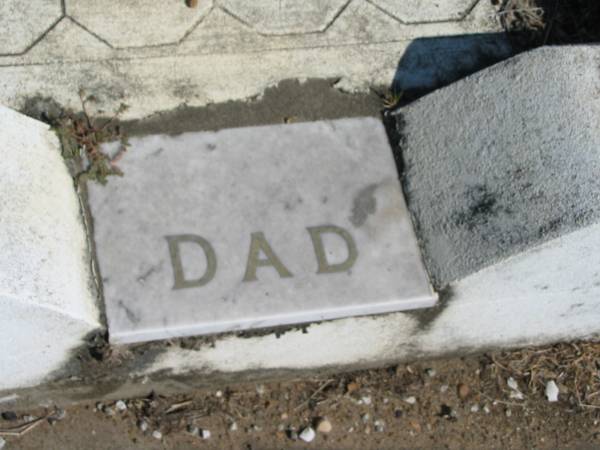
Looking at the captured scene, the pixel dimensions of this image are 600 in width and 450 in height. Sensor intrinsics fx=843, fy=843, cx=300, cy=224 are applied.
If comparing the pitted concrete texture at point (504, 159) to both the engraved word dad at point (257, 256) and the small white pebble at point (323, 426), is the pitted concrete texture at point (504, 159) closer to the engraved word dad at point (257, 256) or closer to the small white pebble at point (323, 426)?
the engraved word dad at point (257, 256)

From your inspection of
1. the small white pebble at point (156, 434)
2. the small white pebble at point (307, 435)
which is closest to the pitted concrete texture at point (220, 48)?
the small white pebble at point (156, 434)

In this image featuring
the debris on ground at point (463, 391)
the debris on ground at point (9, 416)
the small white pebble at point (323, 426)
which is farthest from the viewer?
the debris on ground at point (463, 391)

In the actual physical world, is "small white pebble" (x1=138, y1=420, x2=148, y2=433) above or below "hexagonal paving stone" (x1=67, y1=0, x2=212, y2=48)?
below

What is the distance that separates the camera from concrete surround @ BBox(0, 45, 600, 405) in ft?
8.45

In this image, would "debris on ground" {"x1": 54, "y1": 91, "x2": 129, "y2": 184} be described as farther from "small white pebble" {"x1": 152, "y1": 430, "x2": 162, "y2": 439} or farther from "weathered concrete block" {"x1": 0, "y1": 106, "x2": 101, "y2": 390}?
"small white pebble" {"x1": 152, "y1": 430, "x2": 162, "y2": 439}

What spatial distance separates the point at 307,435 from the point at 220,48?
1476mm

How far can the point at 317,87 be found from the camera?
306 cm

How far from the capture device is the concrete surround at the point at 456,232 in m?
2.57

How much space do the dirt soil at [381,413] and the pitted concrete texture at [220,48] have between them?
112 centimetres

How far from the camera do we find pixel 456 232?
2717mm

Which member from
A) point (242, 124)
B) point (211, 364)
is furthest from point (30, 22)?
point (211, 364)

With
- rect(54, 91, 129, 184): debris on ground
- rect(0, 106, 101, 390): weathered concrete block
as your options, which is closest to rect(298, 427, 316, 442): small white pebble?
rect(0, 106, 101, 390): weathered concrete block

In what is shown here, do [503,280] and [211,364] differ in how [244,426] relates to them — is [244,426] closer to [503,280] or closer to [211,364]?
[211,364]

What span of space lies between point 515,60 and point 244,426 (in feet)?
5.42
